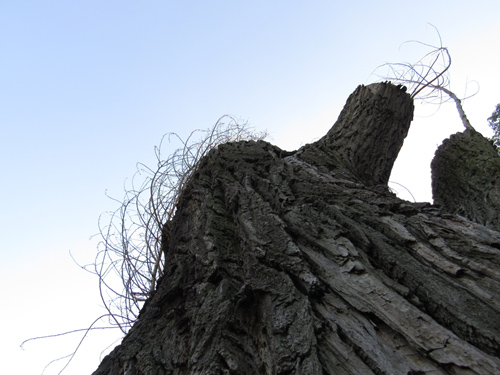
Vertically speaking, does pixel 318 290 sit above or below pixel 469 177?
below

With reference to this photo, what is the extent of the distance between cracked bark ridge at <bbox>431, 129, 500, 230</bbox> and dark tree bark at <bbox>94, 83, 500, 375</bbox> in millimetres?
1183

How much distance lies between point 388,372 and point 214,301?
664 millimetres

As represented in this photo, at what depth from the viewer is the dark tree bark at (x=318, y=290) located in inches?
44.4

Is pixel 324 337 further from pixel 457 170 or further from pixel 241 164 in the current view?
pixel 457 170

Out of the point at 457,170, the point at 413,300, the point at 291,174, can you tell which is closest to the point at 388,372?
the point at 413,300

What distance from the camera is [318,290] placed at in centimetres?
136

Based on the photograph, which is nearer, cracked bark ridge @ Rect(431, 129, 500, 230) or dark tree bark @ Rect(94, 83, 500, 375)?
dark tree bark @ Rect(94, 83, 500, 375)

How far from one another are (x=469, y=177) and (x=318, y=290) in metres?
2.53

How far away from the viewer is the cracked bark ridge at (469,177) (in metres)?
2.88

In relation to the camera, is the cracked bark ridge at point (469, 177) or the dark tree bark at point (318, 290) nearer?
the dark tree bark at point (318, 290)

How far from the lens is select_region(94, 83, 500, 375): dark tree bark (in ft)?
3.70

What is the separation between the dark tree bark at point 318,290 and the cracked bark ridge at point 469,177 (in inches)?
46.6

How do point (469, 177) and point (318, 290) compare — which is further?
point (469, 177)

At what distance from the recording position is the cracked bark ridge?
2.88m
